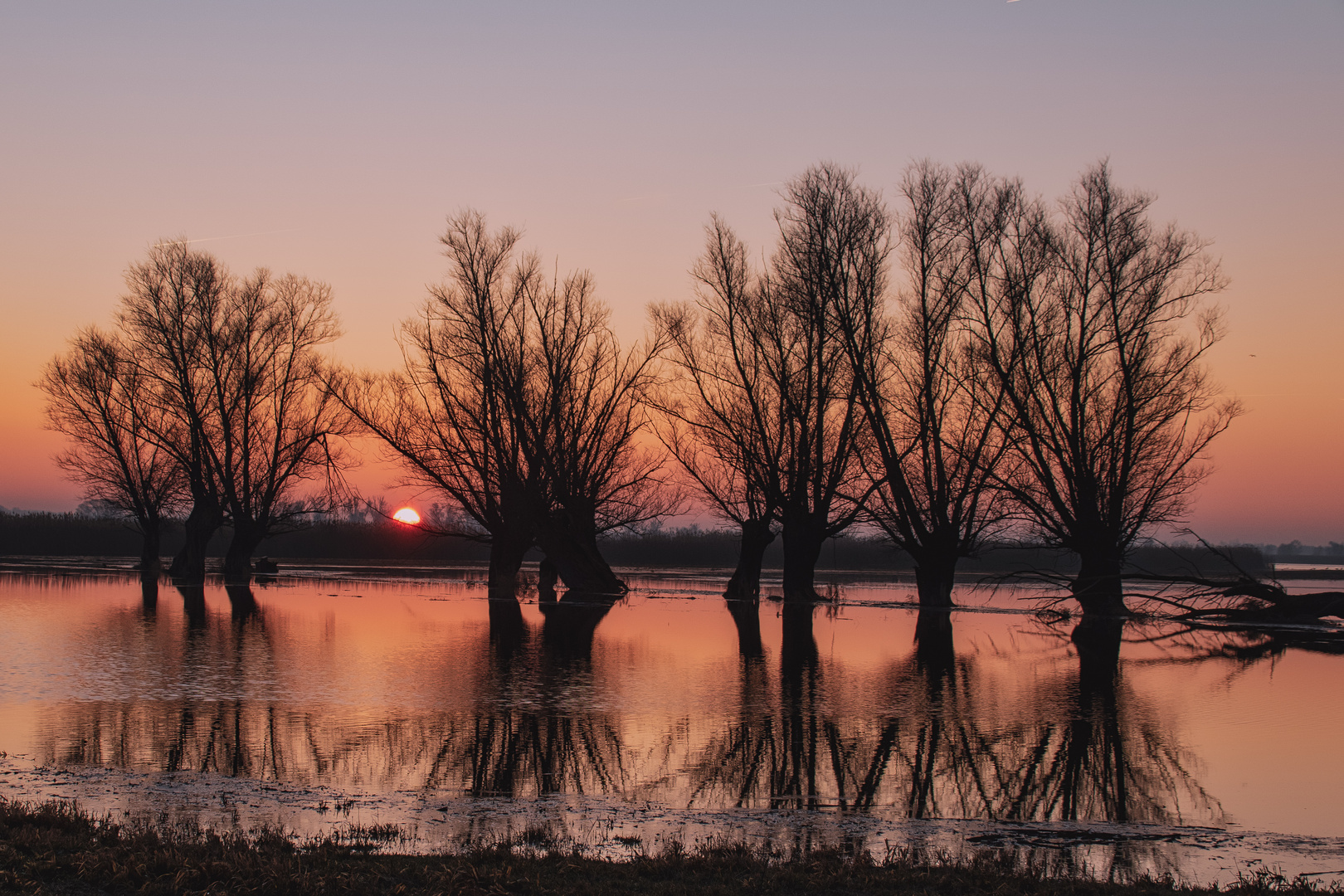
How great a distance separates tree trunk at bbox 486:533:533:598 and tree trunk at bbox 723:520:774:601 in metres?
8.11

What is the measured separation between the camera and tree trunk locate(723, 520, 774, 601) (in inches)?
1516

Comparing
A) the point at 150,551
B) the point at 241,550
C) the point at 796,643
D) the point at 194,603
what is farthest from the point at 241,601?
the point at 150,551

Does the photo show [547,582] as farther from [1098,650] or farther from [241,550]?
[1098,650]

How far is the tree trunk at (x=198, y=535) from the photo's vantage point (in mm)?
47344

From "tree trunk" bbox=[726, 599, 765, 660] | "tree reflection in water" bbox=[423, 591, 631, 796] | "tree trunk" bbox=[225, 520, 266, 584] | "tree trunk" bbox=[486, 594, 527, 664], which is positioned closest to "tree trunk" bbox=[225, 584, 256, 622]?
"tree trunk" bbox=[225, 520, 266, 584]

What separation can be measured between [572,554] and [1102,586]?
18.6 meters

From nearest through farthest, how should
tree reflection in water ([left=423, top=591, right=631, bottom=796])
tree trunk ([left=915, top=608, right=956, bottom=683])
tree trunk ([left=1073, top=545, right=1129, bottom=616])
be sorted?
1. tree reflection in water ([left=423, top=591, right=631, bottom=796])
2. tree trunk ([left=915, top=608, right=956, bottom=683])
3. tree trunk ([left=1073, top=545, right=1129, bottom=616])

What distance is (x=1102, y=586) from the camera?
105 feet

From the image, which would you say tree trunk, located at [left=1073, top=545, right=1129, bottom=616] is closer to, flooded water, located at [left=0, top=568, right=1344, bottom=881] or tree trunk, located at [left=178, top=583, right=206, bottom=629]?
flooded water, located at [left=0, top=568, right=1344, bottom=881]

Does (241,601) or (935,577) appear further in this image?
(935,577)

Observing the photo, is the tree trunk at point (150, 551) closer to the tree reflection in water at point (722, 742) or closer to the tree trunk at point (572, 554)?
the tree trunk at point (572, 554)

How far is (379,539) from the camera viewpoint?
8906 cm

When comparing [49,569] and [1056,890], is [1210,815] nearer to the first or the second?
[1056,890]

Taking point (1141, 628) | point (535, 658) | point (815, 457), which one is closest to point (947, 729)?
point (535, 658)
